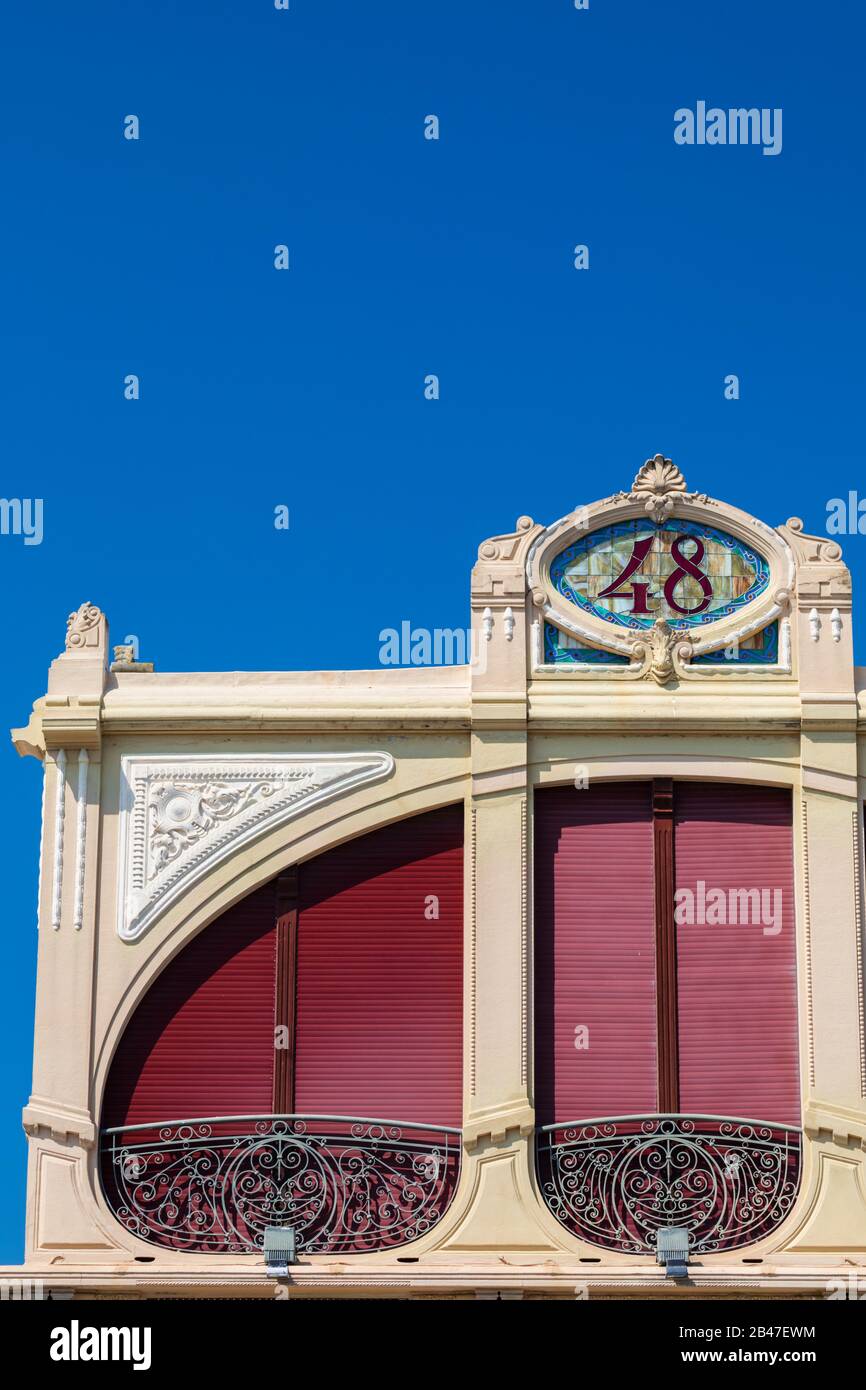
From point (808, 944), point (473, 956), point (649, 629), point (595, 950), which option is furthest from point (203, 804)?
point (808, 944)

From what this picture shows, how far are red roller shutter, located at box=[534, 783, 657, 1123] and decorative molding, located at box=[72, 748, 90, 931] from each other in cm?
441

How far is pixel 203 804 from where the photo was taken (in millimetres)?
24938

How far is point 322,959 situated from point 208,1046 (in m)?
1.38

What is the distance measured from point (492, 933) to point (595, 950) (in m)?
1.05

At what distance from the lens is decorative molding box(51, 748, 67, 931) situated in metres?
24.6

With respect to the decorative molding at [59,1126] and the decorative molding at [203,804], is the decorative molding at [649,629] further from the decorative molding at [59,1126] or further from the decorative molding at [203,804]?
the decorative molding at [59,1126]

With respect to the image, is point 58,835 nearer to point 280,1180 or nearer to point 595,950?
point 280,1180

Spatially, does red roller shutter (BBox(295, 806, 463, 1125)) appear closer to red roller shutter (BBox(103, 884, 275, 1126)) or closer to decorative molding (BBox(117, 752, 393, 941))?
red roller shutter (BBox(103, 884, 275, 1126))

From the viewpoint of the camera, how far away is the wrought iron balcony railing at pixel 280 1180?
23.8 metres

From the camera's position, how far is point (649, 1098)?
2428 centimetres

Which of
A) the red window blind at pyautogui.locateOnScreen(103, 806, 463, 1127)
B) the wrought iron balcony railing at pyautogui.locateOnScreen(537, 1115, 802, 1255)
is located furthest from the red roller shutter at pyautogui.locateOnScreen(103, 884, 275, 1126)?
the wrought iron balcony railing at pyautogui.locateOnScreen(537, 1115, 802, 1255)

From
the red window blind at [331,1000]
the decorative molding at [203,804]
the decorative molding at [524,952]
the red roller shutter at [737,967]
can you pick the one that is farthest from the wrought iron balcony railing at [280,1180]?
the red roller shutter at [737,967]
